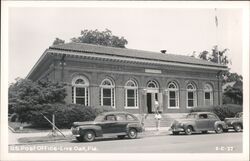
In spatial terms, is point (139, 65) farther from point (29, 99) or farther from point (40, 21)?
point (40, 21)

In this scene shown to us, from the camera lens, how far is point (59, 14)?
11.4m

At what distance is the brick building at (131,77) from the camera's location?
18797mm

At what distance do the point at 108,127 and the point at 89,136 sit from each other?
891 millimetres

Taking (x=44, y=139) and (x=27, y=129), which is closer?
(x=44, y=139)

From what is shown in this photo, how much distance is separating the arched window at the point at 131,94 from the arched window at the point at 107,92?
80cm

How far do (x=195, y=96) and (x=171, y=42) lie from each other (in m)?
8.85

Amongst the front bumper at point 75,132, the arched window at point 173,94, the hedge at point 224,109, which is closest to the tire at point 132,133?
the front bumper at point 75,132

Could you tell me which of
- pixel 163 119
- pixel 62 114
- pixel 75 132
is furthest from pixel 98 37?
pixel 75 132

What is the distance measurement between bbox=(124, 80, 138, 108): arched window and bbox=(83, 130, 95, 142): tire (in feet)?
22.4

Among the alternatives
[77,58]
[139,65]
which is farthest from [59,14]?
[139,65]

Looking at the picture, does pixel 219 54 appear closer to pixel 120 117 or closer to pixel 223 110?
pixel 120 117

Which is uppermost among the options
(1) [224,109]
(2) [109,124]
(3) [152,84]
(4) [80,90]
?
(3) [152,84]

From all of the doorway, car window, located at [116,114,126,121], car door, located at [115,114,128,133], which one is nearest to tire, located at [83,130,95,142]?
car door, located at [115,114,128,133]

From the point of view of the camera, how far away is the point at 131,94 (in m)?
20.7
